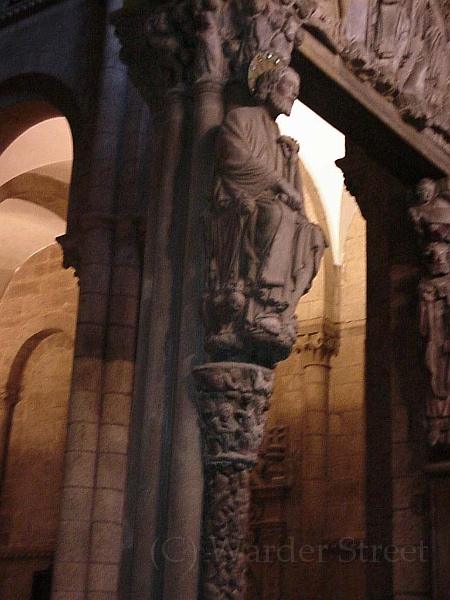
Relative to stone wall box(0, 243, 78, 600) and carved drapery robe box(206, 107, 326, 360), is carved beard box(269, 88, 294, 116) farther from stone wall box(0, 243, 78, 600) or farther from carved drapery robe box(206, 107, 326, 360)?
stone wall box(0, 243, 78, 600)

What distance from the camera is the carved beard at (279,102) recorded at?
4.45 m

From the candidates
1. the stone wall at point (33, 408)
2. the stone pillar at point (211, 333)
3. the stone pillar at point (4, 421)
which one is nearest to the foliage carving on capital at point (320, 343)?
the stone wall at point (33, 408)

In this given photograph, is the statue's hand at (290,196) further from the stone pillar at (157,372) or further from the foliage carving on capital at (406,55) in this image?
the foliage carving on capital at (406,55)

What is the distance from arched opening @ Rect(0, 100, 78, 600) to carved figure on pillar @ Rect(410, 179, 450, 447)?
6.64 metres

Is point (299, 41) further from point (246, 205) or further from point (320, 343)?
point (320, 343)

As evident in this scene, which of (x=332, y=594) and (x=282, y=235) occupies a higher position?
(x=282, y=235)

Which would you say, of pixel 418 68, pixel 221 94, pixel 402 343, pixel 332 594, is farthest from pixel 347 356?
pixel 221 94

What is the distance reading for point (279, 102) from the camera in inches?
176

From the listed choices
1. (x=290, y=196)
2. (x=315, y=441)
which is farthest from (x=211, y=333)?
(x=315, y=441)

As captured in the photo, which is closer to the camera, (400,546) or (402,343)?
(400,546)

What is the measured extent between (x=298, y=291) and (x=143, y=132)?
15.9 feet

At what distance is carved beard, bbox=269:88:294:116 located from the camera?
175 inches

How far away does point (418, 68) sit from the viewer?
6.31 metres

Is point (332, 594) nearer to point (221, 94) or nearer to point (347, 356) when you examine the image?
point (347, 356)
